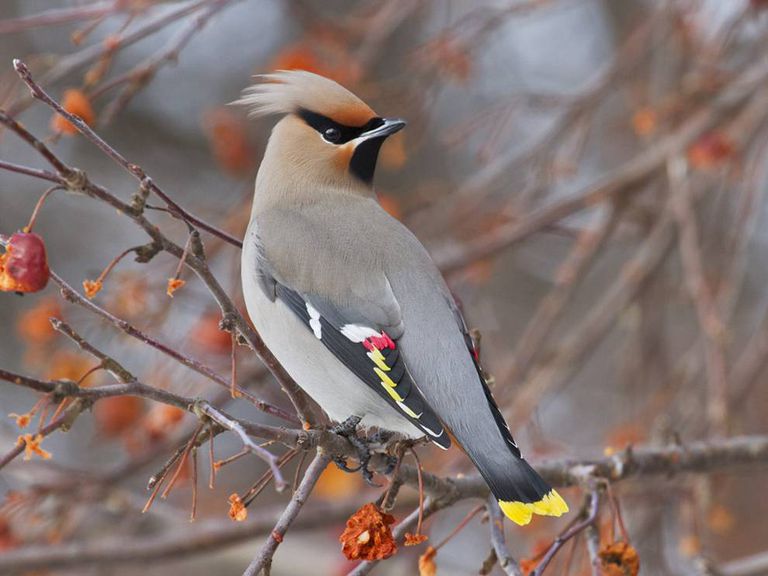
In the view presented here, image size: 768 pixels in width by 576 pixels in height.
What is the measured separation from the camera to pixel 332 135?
9.74 feet

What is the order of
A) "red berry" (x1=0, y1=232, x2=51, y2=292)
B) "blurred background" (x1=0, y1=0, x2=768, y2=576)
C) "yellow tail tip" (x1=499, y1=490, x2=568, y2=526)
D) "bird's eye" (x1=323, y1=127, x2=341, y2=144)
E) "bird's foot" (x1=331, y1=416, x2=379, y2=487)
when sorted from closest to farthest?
1. "red berry" (x1=0, y1=232, x2=51, y2=292)
2. "yellow tail tip" (x1=499, y1=490, x2=568, y2=526)
3. "bird's foot" (x1=331, y1=416, x2=379, y2=487)
4. "bird's eye" (x1=323, y1=127, x2=341, y2=144)
5. "blurred background" (x1=0, y1=0, x2=768, y2=576)

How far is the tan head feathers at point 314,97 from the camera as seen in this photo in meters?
2.87

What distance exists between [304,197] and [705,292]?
4.30 feet

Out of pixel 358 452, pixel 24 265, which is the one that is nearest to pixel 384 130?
pixel 358 452

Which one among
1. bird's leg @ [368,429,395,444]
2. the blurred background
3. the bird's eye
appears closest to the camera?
bird's leg @ [368,429,395,444]

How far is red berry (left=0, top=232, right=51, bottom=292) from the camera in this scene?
175cm

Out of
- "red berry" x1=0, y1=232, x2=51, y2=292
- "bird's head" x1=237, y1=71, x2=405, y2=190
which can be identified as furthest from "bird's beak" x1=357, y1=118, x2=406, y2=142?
"red berry" x1=0, y1=232, x2=51, y2=292

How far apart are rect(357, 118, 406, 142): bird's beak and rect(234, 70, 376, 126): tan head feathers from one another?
1.4 inches

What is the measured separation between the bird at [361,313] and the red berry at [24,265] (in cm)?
81

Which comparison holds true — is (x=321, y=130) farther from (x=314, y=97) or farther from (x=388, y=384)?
(x=388, y=384)

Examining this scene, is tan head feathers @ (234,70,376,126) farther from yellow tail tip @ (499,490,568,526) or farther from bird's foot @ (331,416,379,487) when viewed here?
yellow tail tip @ (499,490,568,526)

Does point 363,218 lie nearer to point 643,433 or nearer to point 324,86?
point 324,86

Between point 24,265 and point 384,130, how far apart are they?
4.25ft

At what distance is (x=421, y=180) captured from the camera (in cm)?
631
